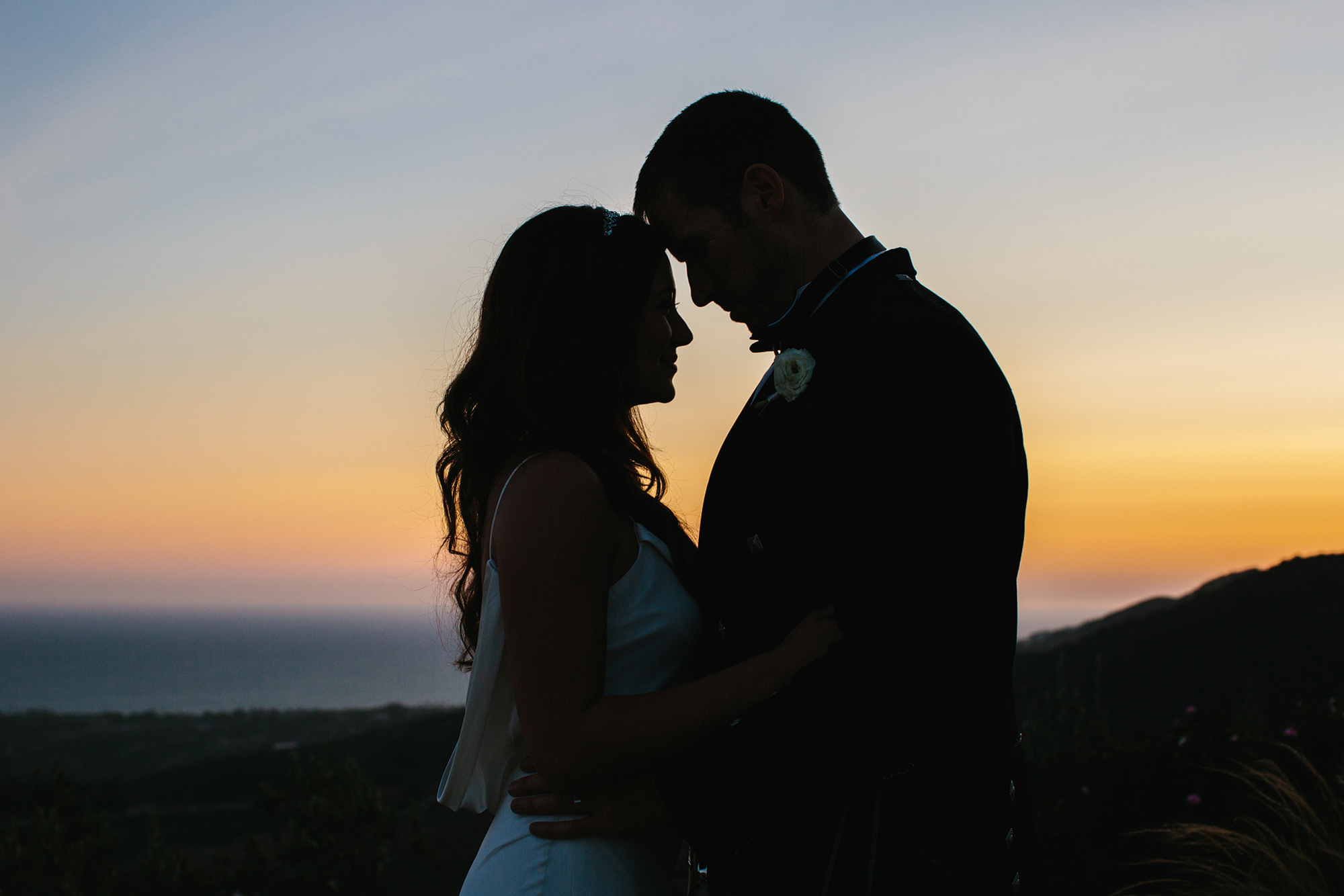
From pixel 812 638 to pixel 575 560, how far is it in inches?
20.2

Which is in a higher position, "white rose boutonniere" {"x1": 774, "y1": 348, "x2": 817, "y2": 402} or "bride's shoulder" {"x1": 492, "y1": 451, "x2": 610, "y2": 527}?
"white rose boutonniere" {"x1": 774, "y1": 348, "x2": 817, "y2": 402}

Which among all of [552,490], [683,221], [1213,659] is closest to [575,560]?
[552,490]

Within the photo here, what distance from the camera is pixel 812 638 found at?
5.97ft

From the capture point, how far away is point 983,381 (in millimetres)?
1799

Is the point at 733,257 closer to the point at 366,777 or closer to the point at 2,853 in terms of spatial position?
the point at 366,777

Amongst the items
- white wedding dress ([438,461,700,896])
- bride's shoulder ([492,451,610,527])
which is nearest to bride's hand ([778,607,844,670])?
white wedding dress ([438,461,700,896])

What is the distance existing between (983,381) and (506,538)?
40.3 inches

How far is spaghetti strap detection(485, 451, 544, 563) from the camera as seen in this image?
6.61ft

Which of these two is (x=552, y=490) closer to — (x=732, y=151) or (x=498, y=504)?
(x=498, y=504)

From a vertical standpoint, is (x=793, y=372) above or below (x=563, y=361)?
below

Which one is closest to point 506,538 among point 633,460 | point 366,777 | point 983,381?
point 633,460

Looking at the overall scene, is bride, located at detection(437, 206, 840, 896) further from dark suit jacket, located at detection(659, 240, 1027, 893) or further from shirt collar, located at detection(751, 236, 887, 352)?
shirt collar, located at detection(751, 236, 887, 352)

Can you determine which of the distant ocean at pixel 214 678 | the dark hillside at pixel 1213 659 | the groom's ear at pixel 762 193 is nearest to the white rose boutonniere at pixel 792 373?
the groom's ear at pixel 762 193

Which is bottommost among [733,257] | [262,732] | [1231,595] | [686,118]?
[262,732]
